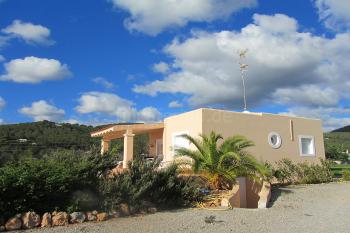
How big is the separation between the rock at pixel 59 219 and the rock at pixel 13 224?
0.68m

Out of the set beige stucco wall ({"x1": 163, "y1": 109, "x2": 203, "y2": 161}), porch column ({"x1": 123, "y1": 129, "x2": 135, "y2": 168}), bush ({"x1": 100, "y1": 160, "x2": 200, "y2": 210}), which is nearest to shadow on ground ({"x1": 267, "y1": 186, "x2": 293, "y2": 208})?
bush ({"x1": 100, "y1": 160, "x2": 200, "y2": 210})

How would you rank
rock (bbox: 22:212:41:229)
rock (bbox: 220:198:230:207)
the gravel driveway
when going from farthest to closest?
rock (bbox: 220:198:230:207) → the gravel driveway → rock (bbox: 22:212:41:229)

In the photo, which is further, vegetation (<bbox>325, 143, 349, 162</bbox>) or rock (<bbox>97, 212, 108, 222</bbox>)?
vegetation (<bbox>325, 143, 349, 162</bbox>)

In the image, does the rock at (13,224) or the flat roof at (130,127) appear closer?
the rock at (13,224)

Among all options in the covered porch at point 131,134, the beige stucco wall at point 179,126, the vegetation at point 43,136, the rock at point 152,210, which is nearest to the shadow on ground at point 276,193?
the beige stucco wall at point 179,126

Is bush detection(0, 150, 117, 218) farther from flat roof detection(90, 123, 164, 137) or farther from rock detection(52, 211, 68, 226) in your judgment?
flat roof detection(90, 123, 164, 137)

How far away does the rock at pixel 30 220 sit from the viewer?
749 cm

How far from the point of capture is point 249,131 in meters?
17.7

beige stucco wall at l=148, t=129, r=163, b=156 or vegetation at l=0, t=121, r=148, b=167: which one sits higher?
vegetation at l=0, t=121, r=148, b=167

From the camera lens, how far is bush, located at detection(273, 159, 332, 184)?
18031 mm

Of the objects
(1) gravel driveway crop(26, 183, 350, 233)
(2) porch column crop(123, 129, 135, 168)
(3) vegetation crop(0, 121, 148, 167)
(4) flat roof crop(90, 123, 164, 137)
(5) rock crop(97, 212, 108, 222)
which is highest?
(3) vegetation crop(0, 121, 148, 167)

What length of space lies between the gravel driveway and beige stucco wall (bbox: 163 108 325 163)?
178 inches

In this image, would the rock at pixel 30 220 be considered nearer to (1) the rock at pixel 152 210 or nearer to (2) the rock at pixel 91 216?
(2) the rock at pixel 91 216

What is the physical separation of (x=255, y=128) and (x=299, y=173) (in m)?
3.51
